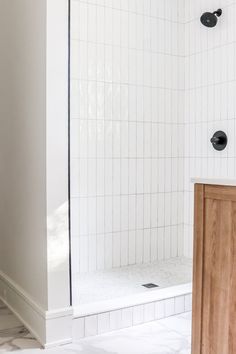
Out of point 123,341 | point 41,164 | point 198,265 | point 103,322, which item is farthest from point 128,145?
point 198,265

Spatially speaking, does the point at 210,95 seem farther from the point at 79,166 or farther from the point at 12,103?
the point at 12,103

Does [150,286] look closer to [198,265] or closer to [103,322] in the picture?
[103,322]

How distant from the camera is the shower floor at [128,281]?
238 centimetres

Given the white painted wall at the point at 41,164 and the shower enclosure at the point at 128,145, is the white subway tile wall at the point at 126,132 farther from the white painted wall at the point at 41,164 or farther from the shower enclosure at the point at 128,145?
the white painted wall at the point at 41,164

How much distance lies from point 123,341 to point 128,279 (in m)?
0.71

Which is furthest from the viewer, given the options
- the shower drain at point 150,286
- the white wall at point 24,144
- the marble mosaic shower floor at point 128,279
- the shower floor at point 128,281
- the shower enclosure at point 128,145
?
the shower enclosure at point 128,145

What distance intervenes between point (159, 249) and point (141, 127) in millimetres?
1018

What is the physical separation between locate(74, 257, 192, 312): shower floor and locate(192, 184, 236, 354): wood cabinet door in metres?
0.83

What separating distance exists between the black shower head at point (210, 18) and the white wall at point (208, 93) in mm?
46

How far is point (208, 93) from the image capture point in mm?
3195

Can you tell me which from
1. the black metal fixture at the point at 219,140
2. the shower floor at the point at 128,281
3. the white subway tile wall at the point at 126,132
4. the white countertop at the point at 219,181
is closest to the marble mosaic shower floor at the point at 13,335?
the shower floor at the point at 128,281

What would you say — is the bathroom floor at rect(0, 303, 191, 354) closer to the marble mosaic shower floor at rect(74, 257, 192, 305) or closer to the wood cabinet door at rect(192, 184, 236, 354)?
the marble mosaic shower floor at rect(74, 257, 192, 305)

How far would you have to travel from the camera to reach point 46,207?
2092 millimetres

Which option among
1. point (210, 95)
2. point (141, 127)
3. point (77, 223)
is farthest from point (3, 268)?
point (210, 95)
